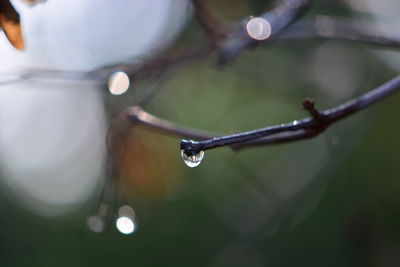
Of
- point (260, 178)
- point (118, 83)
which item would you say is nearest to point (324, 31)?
point (118, 83)

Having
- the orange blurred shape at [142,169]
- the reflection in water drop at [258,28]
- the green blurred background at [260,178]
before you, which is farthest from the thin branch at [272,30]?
the orange blurred shape at [142,169]

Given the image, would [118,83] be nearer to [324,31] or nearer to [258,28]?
[258,28]

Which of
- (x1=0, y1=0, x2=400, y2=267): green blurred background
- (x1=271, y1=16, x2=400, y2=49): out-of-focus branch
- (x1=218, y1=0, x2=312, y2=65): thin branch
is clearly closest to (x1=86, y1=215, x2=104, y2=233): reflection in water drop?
(x1=0, y1=0, x2=400, y2=267): green blurred background

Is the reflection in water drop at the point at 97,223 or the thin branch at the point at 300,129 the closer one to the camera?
the thin branch at the point at 300,129

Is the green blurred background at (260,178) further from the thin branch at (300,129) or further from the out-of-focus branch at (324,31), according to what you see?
the thin branch at (300,129)

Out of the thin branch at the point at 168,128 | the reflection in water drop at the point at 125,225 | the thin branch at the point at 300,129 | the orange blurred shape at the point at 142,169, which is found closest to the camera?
the thin branch at the point at 300,129

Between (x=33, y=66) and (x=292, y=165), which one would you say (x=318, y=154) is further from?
(x=33, y=66)
